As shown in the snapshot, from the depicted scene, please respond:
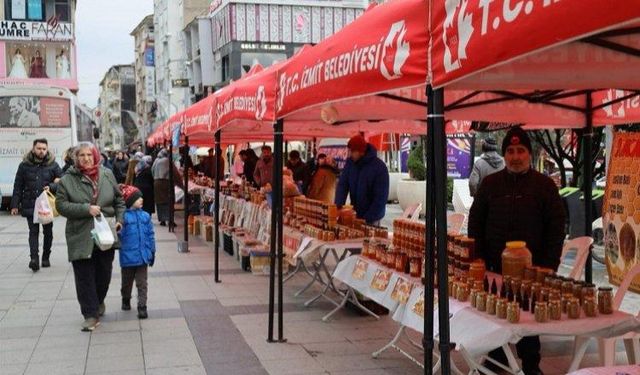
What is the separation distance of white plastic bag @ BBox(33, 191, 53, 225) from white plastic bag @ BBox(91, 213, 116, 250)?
3565mm

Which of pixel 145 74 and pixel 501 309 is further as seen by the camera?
pixel 145 74

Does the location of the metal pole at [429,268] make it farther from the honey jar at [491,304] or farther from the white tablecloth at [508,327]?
the honey jar at [491,304]

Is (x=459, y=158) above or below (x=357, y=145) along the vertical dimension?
below

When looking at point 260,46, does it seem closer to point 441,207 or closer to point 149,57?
point 149,57

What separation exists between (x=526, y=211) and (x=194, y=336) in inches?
132

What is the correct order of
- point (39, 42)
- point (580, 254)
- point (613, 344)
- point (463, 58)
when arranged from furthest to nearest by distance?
point (39, 42), point (580, 254), point (613, 344), point (463, 58)

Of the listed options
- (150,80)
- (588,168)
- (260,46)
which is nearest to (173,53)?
(150,80)

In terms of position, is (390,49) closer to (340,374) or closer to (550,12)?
(550,12)

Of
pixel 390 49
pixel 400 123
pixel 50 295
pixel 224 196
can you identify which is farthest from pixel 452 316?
pixel 224 196

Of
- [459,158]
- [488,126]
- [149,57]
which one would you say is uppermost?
[149,57]

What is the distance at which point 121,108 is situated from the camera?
377 ft

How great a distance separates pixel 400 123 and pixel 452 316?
5.53 meters

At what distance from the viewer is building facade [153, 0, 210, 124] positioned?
71.1 meters

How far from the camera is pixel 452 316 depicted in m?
4.42
